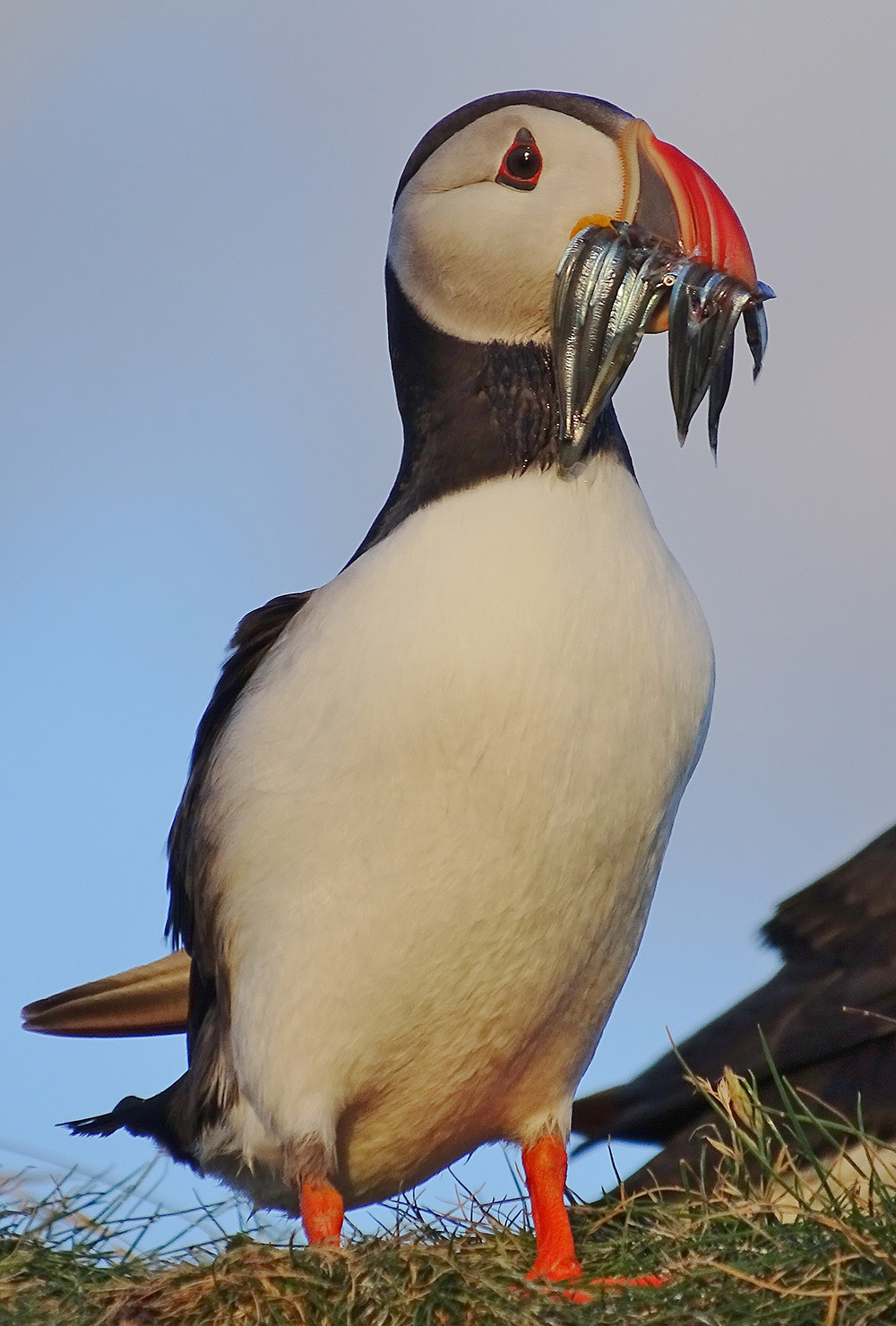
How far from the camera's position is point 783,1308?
2723 mm

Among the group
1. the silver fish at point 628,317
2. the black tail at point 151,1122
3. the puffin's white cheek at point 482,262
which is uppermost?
the puffin's white cheek at point 482,262

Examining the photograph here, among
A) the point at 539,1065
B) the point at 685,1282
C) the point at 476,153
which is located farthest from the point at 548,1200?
the point at 476,153

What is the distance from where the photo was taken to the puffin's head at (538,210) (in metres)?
3.52

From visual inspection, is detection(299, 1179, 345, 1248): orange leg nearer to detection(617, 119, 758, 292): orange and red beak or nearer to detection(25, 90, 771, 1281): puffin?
detection(25, 90, 771, 1281): puffin

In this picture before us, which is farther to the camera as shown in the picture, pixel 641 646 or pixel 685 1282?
pixel 641 646

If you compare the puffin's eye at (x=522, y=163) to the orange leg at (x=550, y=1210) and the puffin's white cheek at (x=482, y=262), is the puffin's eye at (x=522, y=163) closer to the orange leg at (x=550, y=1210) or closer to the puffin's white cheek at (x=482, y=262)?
the puffin's white cheek at (x=482, y=262)

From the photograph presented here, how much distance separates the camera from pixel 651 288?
3521 millimetres

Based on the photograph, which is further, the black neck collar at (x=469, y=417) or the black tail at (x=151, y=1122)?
the black tail at (x=151, y=1122)

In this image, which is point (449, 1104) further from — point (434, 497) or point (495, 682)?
point (434, 497)

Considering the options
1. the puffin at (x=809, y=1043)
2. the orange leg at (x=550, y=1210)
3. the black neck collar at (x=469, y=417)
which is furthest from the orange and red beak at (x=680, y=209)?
the orange leg at (x=550, y=1210)

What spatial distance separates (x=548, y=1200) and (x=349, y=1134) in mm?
455

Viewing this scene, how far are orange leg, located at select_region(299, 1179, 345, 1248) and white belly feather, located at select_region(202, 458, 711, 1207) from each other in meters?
0.09

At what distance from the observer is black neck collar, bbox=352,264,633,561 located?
3600mm

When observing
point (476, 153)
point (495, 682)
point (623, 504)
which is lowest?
point (495, 682)
